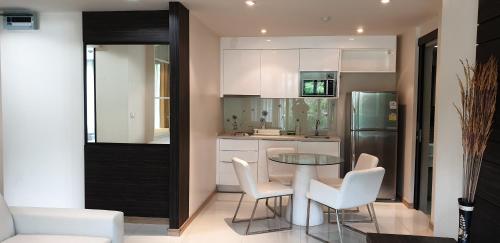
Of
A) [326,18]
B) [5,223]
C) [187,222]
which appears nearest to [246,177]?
[187,222]

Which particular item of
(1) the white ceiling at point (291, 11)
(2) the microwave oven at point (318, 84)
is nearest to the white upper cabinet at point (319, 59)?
(2) the microwave oven at point (318, 84)

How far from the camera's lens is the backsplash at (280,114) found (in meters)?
5.76

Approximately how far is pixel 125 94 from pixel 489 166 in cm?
338

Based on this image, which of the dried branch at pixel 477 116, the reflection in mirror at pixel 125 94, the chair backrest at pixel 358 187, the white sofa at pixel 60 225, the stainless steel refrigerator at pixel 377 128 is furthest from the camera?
the stainless steel refrigerator at pixel 377 128

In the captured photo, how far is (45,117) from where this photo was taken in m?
4.09

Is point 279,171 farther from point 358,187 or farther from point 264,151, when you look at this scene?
point 358,187

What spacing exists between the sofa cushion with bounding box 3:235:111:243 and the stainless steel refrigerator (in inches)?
142

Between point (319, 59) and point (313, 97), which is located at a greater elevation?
point (319, 59)

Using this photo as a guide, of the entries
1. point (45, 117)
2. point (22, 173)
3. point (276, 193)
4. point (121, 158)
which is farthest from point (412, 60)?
point (22, 173)

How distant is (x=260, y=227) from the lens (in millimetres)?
3924

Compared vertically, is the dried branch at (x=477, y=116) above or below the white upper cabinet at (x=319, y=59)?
below

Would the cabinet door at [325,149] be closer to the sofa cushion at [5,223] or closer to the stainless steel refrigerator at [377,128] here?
the stainless steel refrigerator at [377,128]

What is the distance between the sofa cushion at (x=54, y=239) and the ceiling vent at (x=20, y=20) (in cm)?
254

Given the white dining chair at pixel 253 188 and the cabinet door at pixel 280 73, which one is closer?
the white dining chair at pixel 253 188
